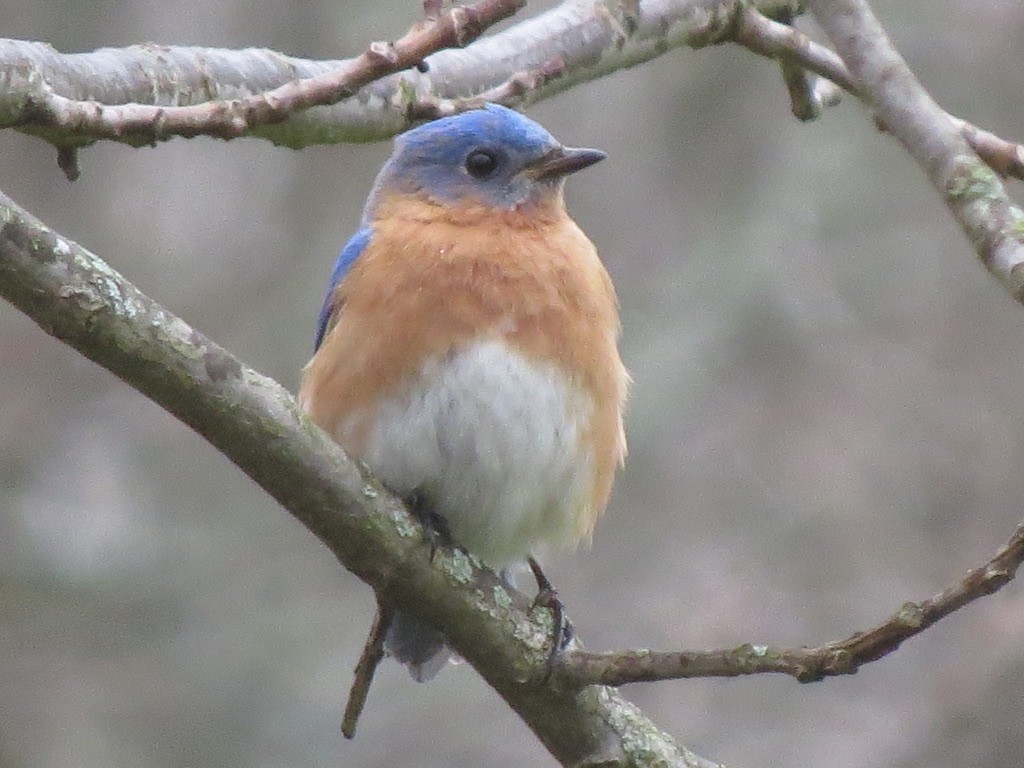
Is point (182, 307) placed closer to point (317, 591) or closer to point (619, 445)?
point (317, 591)

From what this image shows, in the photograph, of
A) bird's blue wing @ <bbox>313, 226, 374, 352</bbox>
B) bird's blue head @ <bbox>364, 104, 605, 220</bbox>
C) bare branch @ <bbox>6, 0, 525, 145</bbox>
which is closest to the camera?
bare branch @ <bbox>6, 0, 525, 145</bbox>

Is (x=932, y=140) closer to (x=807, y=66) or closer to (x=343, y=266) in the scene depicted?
(x=807, y=66)

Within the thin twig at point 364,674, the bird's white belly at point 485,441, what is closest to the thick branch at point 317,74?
the bird's white belly at point 485,441

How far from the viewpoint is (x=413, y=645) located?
464cm

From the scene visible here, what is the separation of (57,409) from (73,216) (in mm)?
994

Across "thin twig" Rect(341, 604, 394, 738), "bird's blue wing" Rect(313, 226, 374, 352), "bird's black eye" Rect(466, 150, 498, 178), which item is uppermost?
"bird's black eye" Rect(466, 150, 498, 178)

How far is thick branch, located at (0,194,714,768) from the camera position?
9.52 feet

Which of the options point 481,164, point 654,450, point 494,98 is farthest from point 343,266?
point 654,450

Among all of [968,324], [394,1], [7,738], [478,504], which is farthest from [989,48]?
[7,738]

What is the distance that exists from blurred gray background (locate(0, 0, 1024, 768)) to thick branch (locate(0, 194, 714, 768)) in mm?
3248

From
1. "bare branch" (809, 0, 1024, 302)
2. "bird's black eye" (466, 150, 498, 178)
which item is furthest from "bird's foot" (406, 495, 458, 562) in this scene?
"bare branch" (809, 0, 1024, 302)

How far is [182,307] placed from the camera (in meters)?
8.19

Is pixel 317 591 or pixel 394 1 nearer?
pixel 317 591

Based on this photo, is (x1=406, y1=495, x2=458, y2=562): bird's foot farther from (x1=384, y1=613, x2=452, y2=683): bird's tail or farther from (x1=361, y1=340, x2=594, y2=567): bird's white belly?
(x1=384, y1=613, x2=452, y2=683): bird's tail
